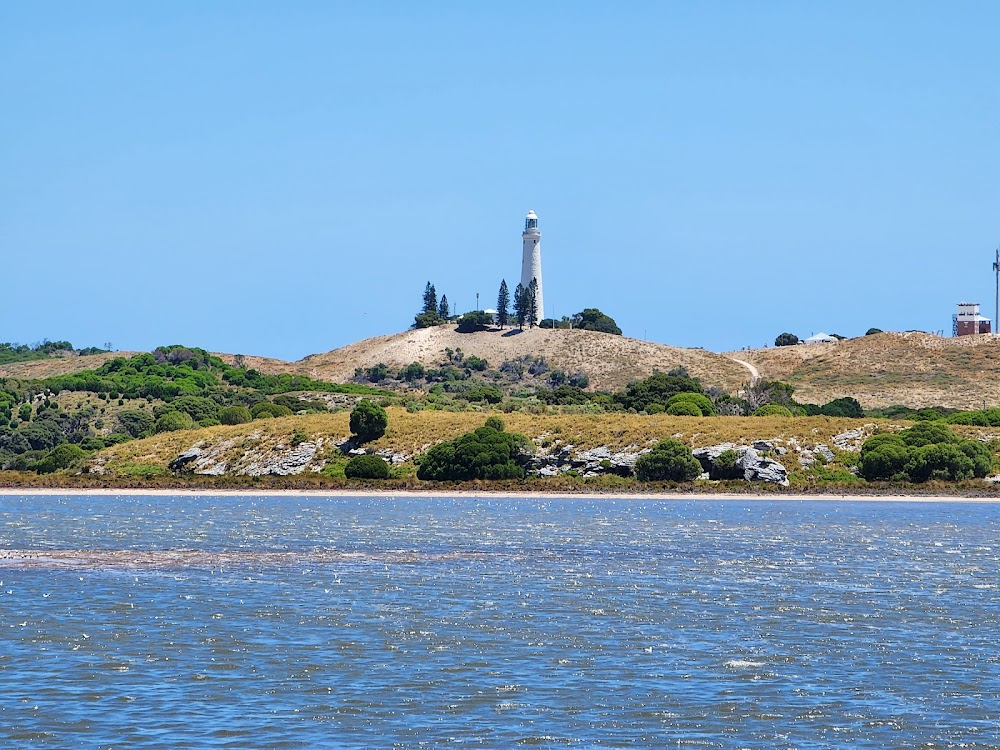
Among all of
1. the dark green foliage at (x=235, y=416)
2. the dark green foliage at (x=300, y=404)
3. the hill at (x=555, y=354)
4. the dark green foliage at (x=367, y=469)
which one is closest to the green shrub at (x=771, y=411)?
the dark green foliage at (x=367, y=469)

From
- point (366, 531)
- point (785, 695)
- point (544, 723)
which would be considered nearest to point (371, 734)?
point (544, 723)

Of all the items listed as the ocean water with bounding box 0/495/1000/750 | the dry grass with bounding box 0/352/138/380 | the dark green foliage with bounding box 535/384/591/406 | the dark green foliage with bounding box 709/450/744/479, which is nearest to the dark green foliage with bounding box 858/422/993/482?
the dark green foliage with bounding box 709/450/744/479

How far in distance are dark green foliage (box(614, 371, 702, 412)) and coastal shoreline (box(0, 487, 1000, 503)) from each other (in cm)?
3075

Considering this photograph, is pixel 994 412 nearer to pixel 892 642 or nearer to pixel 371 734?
pixel 892 642

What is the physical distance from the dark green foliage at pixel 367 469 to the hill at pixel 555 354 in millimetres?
68128

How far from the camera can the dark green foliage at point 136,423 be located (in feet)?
349

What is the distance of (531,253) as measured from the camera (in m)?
164

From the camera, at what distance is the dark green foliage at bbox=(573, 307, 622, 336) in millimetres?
175375

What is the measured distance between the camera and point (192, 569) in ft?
120

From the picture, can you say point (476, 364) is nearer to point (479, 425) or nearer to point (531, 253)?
point (531, 253)

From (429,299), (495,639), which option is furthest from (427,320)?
(495,639)

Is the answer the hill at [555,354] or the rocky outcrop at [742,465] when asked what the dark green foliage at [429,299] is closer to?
the hill at [555,354]

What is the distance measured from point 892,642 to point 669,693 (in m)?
6.50

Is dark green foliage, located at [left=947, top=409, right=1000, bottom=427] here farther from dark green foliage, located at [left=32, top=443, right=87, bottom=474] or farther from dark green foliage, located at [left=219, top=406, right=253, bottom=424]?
dark green foliage, located at [left=32, top=443, right=87, bottom=474]
